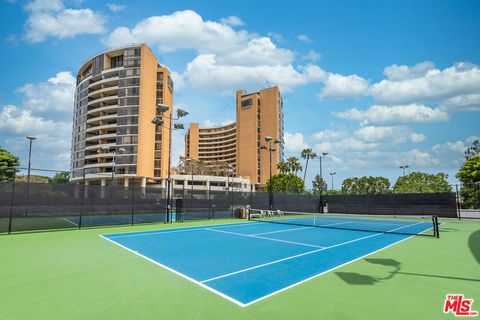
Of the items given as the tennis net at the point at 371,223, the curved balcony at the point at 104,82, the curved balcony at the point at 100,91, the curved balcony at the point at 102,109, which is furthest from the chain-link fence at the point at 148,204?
the curved balcony at the point at 104,82

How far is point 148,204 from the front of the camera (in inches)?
951

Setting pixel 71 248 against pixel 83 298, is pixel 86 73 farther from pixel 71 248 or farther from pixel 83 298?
pixel 83 298

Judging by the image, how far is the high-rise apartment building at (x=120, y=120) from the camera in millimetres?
70688

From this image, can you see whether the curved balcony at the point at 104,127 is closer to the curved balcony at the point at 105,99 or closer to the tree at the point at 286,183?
the curved balcony at the point at 105,99

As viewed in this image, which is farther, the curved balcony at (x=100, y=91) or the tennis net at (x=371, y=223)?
the curved balcony at (x=100, y=91)

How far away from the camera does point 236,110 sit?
5012 inches

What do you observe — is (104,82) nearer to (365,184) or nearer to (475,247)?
(475,247)

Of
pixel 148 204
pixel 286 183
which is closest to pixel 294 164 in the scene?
pixel 286 183

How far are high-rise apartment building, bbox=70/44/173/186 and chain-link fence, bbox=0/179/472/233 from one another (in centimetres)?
4711

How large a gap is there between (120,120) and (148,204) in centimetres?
5318

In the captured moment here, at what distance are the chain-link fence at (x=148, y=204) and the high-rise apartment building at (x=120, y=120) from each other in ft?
155

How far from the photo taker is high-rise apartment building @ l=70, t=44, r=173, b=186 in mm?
70688

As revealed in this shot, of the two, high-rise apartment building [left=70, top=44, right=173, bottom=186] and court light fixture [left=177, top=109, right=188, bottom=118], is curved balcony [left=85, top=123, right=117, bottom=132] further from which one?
court light fixture [left=177, top=109, right=188, bottom=118]

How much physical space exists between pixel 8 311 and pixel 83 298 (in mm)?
1095
